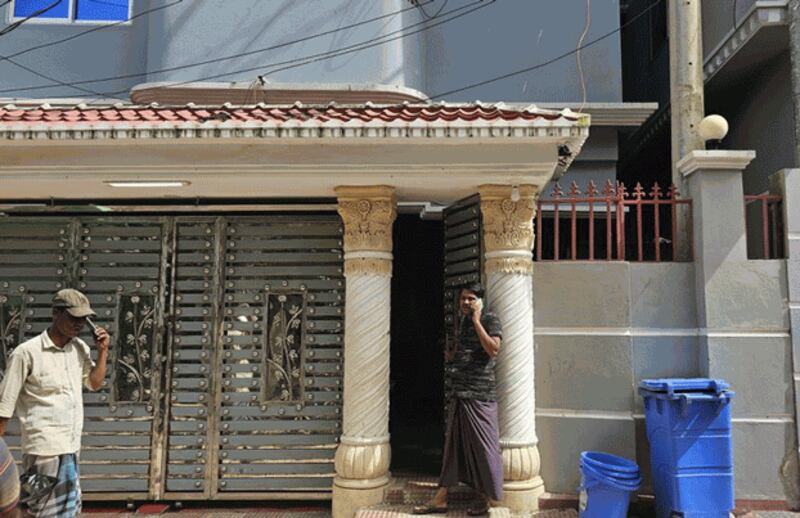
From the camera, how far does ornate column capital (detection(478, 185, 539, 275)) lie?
5.07 metres

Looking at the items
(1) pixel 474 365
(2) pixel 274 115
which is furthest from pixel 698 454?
(2) pixel 274 115

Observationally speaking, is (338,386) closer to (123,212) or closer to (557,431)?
(557,431)

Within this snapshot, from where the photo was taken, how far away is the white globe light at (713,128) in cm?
563

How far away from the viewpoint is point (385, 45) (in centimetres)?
870

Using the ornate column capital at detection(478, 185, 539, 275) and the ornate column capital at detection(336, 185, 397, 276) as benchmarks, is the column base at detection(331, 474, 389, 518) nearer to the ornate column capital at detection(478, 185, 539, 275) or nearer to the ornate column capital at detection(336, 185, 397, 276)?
the ornate column capital at detection(336, 185, 397, 276)

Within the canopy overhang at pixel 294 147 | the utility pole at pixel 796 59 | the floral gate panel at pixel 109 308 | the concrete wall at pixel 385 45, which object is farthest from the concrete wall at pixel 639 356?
the concrete wall at pixel 385 45

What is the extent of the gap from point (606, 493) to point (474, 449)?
1.09 meters

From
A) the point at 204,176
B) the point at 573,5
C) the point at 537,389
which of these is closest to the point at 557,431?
the point at 537,389

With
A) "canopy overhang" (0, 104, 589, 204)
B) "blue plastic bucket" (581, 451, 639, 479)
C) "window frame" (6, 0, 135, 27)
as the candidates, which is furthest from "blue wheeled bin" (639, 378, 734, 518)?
"window frame" (6, 0, 135, 27)

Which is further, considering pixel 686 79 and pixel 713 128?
pixel 686 79

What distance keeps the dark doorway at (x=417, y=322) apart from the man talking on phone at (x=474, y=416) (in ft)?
15.9

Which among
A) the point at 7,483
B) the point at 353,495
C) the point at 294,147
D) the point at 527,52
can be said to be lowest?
the point at 353,495

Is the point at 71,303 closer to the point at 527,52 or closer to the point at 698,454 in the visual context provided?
the point at 698,454

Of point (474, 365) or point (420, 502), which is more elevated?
point (474, 365)
